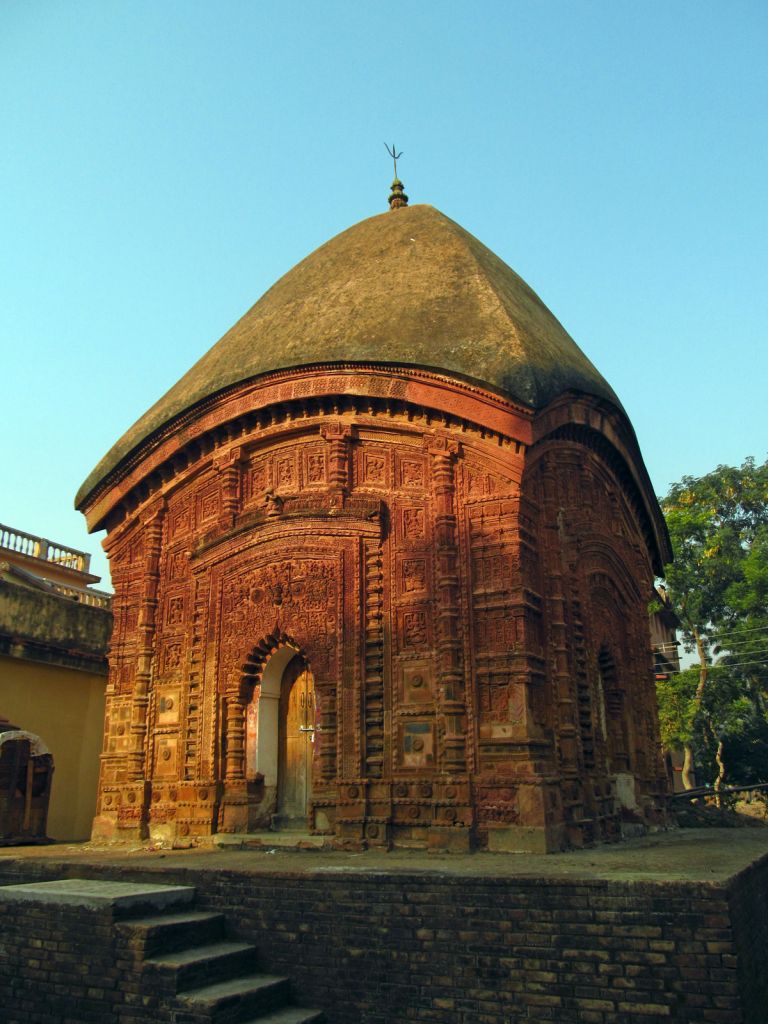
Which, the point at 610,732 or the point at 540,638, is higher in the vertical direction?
the point at 540,638

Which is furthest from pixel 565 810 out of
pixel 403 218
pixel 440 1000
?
pixel 403 218

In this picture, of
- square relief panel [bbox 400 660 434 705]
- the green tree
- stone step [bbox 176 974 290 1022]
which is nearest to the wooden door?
square relief panel [bbox 400 660 434 705]

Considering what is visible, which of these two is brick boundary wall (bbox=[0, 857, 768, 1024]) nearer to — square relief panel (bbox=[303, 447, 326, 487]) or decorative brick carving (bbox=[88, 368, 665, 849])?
decorative brick carving (bbox=[88, 368, 665, 849])

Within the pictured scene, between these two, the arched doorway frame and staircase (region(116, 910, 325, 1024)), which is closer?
staircase (region(116, 910, 325, 1024))

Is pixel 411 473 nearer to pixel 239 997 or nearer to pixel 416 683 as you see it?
pixel 416 683

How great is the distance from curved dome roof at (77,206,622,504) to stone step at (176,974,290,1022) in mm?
5403

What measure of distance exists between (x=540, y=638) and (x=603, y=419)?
3006 millimetres

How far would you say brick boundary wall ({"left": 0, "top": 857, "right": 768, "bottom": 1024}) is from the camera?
16.4ft

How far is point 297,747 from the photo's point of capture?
9500mm

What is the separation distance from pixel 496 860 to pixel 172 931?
2.58 meters

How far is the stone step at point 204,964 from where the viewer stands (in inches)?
214

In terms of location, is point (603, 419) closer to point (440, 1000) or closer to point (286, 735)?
point (286, 735)

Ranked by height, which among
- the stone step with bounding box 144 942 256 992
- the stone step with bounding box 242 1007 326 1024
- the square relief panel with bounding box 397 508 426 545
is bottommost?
the stone step with bounding box 242 1007 326 1024

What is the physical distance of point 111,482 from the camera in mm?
11016
